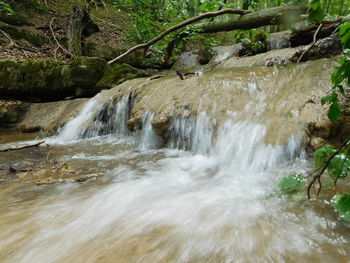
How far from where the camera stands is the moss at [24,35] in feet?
28.5

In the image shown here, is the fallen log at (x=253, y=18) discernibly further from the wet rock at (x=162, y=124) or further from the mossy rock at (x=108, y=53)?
the mossy rock at (x=108, y=53)

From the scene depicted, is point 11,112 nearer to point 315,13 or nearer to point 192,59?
point 192,59

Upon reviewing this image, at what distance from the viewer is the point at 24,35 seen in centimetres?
903

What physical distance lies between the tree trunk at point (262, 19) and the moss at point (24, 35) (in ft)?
23.0

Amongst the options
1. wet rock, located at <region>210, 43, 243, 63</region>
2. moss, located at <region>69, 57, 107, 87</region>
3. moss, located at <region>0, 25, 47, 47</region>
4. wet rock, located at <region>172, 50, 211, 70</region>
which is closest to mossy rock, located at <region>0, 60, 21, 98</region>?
moss, located at <region>69, 57, 107, 87</region>

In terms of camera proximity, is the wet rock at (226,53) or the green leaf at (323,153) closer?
the green leaf at (323,153)

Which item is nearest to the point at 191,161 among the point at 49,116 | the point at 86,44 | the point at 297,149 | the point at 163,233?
the point at 297,149

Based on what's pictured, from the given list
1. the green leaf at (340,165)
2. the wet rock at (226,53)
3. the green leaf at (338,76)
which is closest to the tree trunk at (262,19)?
the green leaf at (338,76)

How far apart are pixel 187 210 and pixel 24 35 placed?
10.1m

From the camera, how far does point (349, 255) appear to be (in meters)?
1.25

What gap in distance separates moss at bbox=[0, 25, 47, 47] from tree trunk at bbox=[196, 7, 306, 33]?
7024 mm

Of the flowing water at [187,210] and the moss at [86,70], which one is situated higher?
the moss at [86,70]

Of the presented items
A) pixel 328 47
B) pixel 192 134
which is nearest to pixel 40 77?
pixel 192 134

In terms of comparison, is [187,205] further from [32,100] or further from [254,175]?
[32,100]
